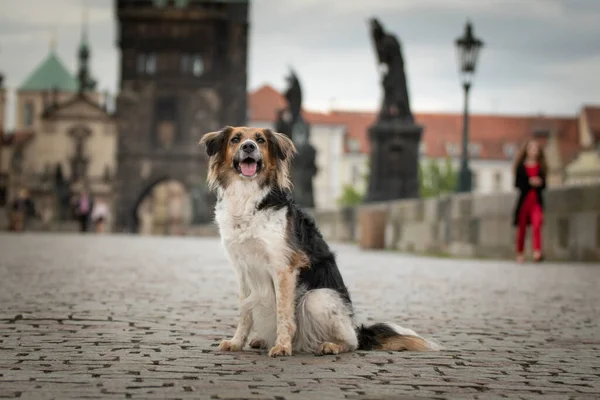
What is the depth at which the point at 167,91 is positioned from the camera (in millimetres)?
84562

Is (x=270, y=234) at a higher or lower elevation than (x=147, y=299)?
higher

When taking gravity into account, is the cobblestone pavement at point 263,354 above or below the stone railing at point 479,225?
below

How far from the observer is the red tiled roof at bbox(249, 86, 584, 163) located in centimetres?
11194

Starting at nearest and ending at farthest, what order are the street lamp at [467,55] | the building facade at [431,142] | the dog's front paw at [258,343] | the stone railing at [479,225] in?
the dog's front paw at [258,343] → the stone railing at [479,225] → the street lamp at [467,55] → the building facade at [431,142]

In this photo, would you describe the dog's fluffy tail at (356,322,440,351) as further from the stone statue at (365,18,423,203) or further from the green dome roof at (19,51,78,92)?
the green dome roof at (19,51,78,92)

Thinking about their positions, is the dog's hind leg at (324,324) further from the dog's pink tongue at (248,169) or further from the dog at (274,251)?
the dog's pink tongue at (248,169)

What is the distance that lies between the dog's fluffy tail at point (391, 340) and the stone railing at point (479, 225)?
10.9 meters

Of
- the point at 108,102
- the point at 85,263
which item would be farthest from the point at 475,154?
the point at 85,263

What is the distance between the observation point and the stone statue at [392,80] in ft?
87.3

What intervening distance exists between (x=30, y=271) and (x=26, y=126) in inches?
4648

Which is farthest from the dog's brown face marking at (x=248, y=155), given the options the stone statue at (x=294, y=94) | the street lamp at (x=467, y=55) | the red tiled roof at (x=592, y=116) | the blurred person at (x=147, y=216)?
the red tiled roof at (x=592, y=116)

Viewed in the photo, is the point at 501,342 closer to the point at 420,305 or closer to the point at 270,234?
the point at 270,234

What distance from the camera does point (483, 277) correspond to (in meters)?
13.5

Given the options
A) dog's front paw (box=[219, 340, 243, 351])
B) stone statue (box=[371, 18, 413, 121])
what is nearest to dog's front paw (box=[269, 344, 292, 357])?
dog's front paw (box=[219, 340, 243, 351])
